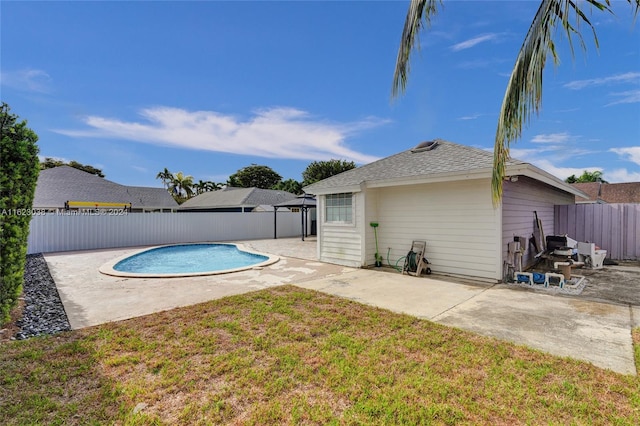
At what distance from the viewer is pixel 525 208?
26.8 ft

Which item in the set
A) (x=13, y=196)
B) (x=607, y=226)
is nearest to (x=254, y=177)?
(x=607, y=226)

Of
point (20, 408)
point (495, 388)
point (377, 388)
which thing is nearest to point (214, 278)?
point (20, 408)

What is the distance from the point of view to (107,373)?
2.81m

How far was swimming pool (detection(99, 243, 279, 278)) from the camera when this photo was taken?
9.91 meters

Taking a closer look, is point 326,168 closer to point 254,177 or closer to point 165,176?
point 254,177

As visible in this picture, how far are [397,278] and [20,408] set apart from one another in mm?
6394

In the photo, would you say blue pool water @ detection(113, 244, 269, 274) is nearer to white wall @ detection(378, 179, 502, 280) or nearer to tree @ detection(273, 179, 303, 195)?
white wall @ detection(378, 179, 502, 280)

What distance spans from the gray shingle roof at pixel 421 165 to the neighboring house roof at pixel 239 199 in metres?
16.2

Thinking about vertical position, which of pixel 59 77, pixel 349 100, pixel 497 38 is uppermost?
pixel 349 100

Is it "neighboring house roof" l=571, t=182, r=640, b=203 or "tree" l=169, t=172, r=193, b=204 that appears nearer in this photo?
"neighboring house roof" l=571, t=182, r=640, b=203

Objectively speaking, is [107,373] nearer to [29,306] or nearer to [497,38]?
[29,306]

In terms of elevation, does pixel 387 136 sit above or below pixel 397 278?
above

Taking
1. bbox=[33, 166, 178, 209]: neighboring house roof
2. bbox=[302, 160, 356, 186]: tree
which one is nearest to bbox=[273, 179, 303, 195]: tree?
bbox=[302, 160, 356, 186]: tree

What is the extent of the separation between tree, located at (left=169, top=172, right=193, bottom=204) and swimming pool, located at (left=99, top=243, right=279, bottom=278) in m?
34.0
